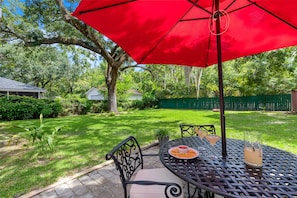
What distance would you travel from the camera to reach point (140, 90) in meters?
20.9

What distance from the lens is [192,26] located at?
2006 mm

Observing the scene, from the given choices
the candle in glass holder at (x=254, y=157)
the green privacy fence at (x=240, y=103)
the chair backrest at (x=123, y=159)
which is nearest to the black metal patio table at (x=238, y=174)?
the candle in glass holder at (x=254, y=157)

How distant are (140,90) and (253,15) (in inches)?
754

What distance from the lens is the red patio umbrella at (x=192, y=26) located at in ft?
5.03

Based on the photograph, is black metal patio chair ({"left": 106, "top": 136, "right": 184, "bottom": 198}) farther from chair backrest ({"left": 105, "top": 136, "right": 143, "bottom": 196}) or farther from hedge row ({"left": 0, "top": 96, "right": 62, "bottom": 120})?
hedge row ({"left": 0, "top": 96, "right": 62, "bottom": 120})

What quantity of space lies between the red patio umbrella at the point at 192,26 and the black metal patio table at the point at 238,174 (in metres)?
0.24

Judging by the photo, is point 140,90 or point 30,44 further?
point 140,90

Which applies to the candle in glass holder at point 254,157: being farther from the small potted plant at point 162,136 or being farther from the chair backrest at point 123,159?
the small potted plant at point 162,136

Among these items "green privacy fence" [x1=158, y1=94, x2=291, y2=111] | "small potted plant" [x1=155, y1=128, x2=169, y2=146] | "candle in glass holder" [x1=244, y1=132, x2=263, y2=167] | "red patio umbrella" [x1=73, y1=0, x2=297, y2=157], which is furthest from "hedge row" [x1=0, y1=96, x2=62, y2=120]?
"candle in glass holder" [x1=244, y1=132, x2=263, y2=167]

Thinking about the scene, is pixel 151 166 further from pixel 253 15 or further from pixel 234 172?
pixel 253 15

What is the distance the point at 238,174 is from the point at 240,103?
43.0 ft

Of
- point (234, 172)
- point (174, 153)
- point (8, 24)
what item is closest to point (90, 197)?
point (174, 153)

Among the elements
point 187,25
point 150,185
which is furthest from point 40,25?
point 150,185

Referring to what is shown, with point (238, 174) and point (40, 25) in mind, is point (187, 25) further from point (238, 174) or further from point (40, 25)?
point (40, 25)
